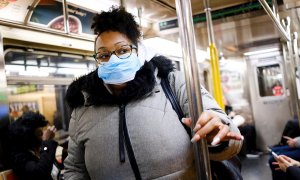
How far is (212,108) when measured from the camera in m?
1.10

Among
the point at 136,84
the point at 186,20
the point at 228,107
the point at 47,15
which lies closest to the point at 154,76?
the point at 136,84

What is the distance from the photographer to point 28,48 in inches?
126

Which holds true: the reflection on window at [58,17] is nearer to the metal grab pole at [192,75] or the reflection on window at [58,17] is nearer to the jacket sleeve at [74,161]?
the jacket sleeve at [74,161]

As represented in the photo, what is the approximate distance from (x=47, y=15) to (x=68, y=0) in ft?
0.93

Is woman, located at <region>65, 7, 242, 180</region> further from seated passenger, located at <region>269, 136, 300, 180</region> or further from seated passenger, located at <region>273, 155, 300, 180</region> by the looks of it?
seated passenger, located at <region>269, 136, 300, 180</region>

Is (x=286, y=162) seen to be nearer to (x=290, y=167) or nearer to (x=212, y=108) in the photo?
(x=290, y=167)

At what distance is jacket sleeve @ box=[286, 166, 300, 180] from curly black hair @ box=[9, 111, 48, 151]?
7.13ft

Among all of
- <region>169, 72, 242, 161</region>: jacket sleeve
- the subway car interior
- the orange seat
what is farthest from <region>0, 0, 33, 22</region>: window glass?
<region>169, 72, 242, 161</region>: jacket sleeve

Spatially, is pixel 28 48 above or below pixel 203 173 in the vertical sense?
A: above

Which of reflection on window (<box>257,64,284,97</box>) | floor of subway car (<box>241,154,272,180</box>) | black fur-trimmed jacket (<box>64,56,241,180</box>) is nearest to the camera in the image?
black fur-trimmed jacket (<box>64,56,241,180</box>)

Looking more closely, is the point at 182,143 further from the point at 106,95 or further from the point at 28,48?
the point at 28,48

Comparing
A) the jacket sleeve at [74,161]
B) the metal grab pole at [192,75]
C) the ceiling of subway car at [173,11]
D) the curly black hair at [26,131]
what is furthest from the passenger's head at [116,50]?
the curly black hair at [26,131]

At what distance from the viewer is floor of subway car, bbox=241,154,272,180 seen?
18.8 feet

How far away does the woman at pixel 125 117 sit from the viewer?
1.20 m
